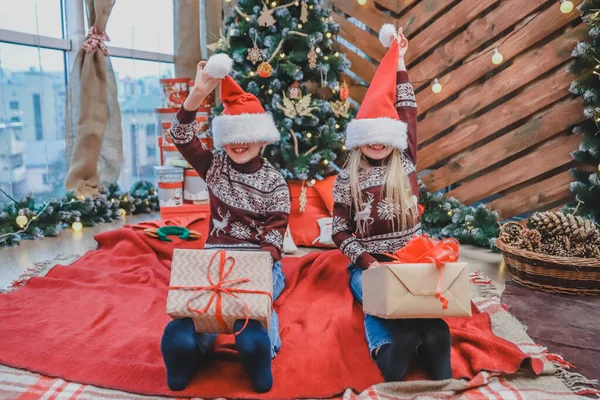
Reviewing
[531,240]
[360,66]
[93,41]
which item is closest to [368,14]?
[360,66]

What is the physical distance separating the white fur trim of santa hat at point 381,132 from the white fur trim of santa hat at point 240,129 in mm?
349

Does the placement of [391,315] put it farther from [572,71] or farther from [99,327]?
[572,71]

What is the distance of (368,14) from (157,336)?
8.97ft

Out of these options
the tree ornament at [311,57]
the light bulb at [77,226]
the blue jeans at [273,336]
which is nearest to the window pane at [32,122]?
the light bulb at [77,226]

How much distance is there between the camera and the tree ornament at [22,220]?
292 cm

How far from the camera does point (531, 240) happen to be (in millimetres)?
2221

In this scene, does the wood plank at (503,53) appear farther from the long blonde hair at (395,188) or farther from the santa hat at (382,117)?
the long blonde hair at (395,188)

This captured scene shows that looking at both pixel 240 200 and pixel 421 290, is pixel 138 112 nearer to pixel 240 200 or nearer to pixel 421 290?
pixel 240 200

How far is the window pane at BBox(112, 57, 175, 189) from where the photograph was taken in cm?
376

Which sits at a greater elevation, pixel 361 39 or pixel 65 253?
pixel 361 39

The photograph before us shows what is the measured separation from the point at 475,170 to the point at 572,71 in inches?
31.6

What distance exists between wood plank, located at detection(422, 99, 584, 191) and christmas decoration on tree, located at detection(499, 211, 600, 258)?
800 millimetres

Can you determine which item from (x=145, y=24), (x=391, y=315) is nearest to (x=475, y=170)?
(x=391, y=315)

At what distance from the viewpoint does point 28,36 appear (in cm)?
311
